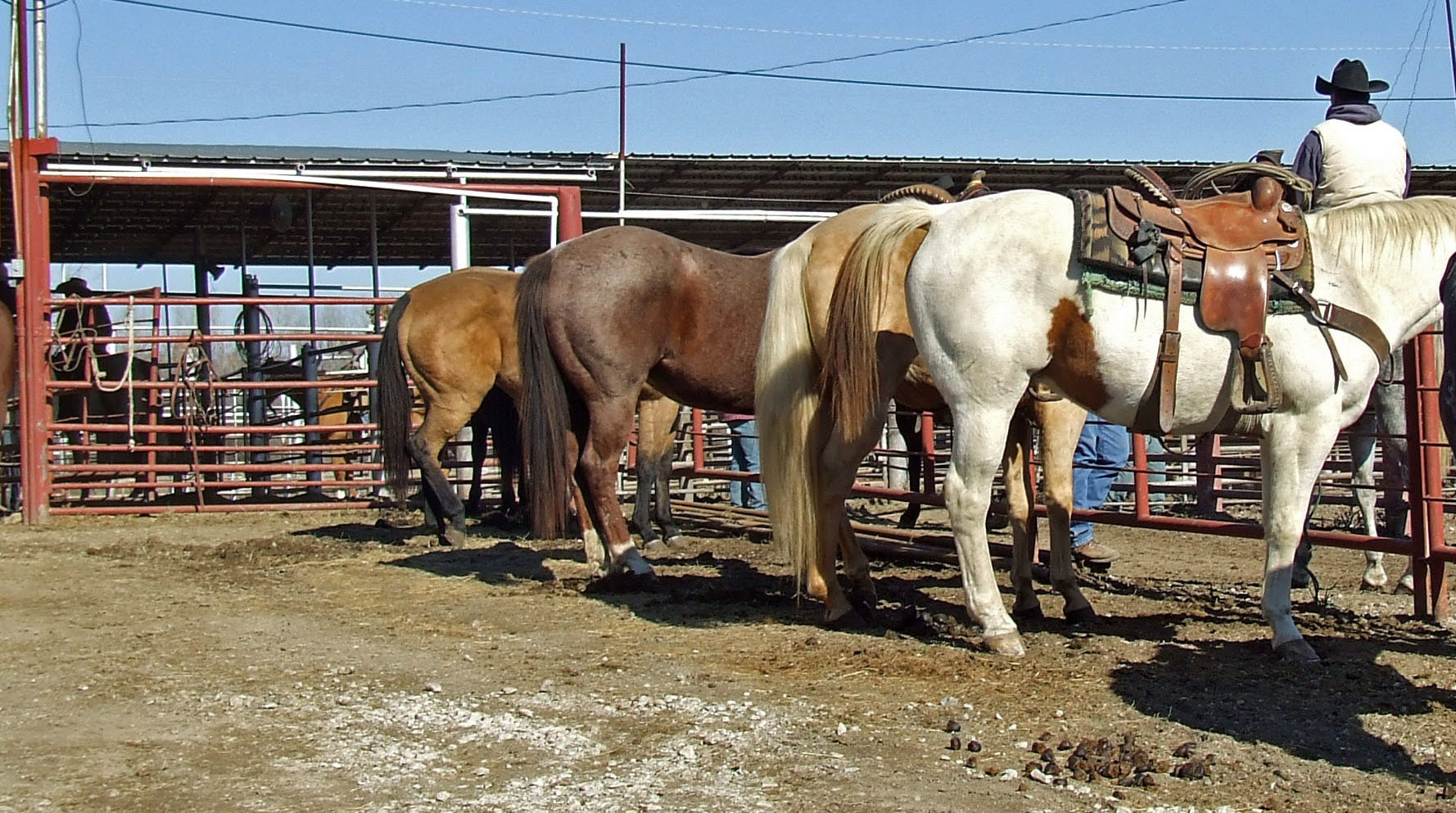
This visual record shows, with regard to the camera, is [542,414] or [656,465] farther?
[656,465]

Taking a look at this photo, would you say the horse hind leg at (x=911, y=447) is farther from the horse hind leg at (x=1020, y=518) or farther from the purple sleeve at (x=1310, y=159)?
the purple sleeve at (x=1310, y=159)

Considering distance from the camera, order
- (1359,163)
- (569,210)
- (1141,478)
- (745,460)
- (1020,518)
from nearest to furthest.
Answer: (1359,163) → (1020,518) → (1141,478) → (745,460) → (569,210)

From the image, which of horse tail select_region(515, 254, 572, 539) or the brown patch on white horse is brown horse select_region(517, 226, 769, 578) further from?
the brown patch on white horse

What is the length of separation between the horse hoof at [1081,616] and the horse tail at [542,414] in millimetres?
2426

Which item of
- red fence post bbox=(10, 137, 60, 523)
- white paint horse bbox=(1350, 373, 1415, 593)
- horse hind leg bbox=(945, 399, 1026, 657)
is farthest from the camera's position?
red fence post bbox=(10, 137, 60, 523)

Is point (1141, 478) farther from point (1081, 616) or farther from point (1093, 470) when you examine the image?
point (1081, 616)

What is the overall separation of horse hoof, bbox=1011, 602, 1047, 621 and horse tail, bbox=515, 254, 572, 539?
7.19 feet

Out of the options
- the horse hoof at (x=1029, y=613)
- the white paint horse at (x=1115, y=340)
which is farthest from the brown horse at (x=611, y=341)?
the white paint horse at (x=1115, y=340)

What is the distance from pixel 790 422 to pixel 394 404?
4338mm

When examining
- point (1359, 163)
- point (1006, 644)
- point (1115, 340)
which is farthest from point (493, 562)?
point (1359, 163)

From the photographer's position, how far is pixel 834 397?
5453 millimetres

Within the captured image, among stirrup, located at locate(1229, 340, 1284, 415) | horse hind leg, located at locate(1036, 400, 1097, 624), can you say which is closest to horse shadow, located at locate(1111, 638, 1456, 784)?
horse hind leg, located at locate(1036, 400, 1097, 624)

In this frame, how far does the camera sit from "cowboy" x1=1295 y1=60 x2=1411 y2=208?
5.63 metres

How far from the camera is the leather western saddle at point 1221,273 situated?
4707 mm
